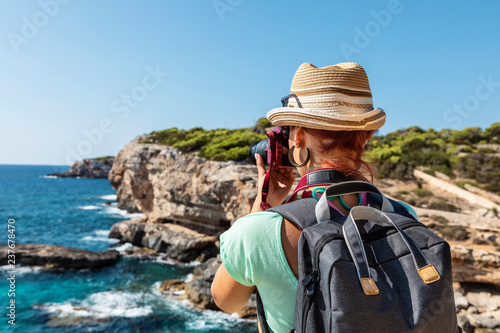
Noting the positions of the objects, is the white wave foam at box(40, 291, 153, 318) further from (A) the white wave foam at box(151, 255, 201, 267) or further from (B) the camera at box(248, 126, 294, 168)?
(B) the camera at box(248, 126, 294, 168)

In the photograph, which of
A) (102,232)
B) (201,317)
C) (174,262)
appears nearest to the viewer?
(201,317)

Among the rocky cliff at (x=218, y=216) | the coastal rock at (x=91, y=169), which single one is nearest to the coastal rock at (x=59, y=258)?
the rocky cliff at (x=218, y=216)

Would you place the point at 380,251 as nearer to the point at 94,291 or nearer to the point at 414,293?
the point at 414,293

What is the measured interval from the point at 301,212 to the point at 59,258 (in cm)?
1975

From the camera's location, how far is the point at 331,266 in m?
0.86

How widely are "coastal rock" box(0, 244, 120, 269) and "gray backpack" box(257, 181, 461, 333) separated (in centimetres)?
1880

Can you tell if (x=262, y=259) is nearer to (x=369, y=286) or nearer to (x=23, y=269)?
(x=369, y=286)

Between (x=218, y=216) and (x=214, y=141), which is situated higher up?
(x=214, y=141)

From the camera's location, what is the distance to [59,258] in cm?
1700

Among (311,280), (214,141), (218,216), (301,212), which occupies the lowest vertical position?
(218,216)

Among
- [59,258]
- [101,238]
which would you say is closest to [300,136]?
[59,258]

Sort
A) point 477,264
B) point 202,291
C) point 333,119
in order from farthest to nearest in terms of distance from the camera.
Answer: point 202,291 → point 477,264 → point 333,119

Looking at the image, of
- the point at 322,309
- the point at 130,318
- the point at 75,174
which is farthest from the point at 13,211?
the point at 75,174

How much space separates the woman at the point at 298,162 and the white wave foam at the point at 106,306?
12222 mm
